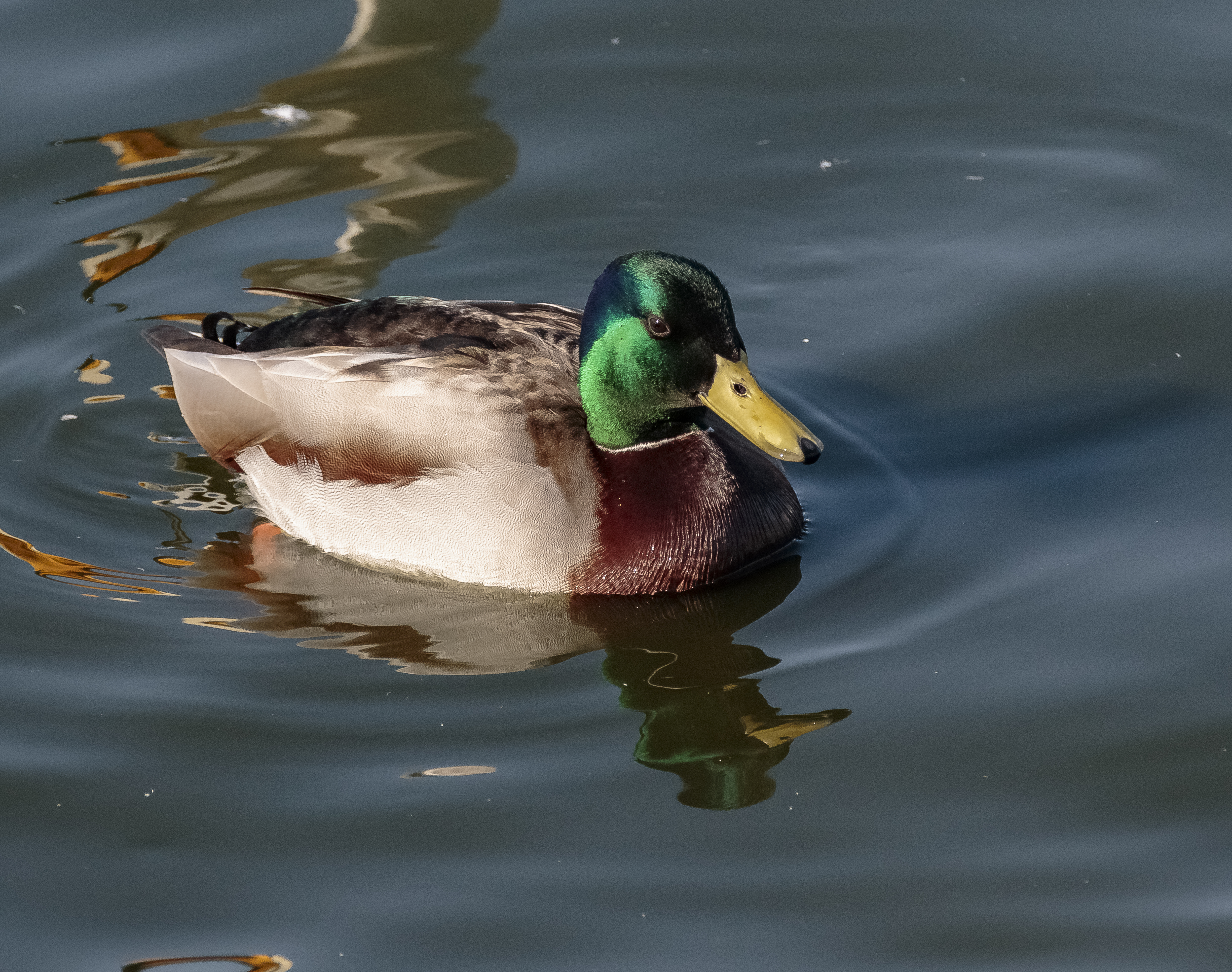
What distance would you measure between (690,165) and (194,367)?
3.20 metres

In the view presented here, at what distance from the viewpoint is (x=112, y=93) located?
31.9 ft

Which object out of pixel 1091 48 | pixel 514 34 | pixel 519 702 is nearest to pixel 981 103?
pixel 1091 48

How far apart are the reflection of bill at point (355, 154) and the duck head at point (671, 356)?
244cm

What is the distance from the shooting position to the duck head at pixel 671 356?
6055 millimetres

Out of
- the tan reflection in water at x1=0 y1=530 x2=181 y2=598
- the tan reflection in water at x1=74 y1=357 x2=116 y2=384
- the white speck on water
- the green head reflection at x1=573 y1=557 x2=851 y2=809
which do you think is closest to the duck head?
the green head reflection at x1=573 y1=557 x2=851 y2=809

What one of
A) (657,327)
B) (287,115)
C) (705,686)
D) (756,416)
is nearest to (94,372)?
(287,115)

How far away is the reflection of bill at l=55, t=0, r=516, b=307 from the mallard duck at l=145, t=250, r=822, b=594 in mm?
1759

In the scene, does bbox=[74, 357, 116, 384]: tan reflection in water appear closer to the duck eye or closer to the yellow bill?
the duck eye

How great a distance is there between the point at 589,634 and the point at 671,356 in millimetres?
1023

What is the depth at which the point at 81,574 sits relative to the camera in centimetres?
651

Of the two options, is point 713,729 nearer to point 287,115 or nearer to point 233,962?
point 233,962

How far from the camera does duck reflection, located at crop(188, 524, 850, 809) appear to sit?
5.70 m

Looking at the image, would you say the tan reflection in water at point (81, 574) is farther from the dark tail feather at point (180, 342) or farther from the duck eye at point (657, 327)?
the duck eye at point (657, 327)

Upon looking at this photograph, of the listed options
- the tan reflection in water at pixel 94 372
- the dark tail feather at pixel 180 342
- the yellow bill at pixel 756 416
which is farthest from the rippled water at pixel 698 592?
the yellow bill at pixel 756 416
